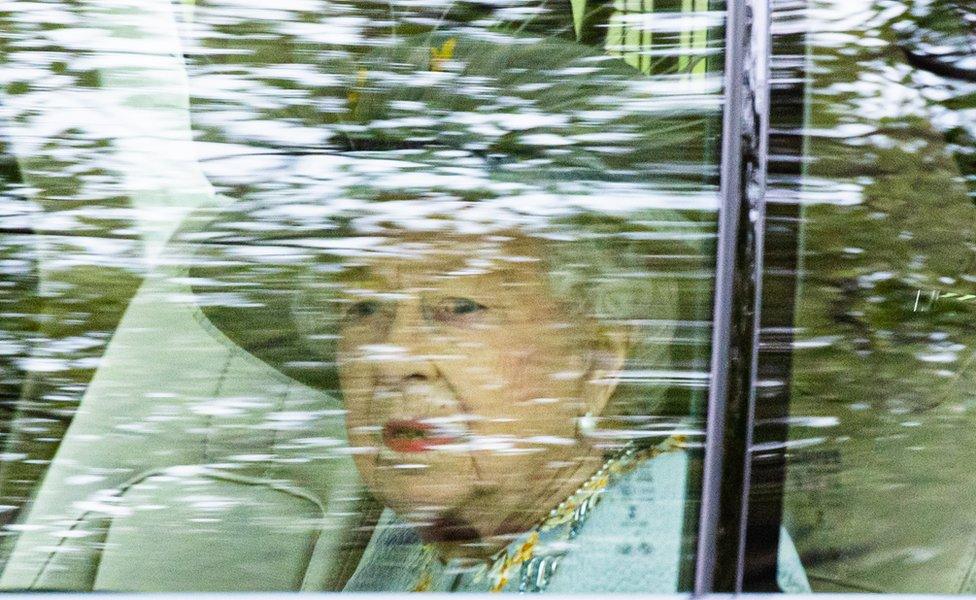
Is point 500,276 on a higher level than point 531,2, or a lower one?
lower

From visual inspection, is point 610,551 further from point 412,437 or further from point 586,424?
point 412,437

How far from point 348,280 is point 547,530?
0.36 meters

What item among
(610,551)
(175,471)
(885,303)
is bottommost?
(610,551)

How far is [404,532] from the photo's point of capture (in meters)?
1.13

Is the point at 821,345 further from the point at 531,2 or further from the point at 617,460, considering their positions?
the point at 531,2

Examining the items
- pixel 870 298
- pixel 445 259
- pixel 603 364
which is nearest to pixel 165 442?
pixel 445 259

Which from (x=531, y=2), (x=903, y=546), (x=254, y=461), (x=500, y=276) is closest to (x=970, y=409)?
(x=903, y=546)

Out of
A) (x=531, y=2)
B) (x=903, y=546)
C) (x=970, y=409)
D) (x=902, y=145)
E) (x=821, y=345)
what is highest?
(x=531, y=2)

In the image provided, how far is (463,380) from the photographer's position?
3.67 ft

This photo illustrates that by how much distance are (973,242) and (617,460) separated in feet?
1.65

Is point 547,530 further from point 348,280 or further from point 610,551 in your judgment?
point 348,280

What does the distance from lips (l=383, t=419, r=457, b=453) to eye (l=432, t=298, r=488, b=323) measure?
0.39ft

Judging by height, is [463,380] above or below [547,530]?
above

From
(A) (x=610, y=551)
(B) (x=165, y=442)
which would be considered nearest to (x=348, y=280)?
(B) (x=165, y=442)
